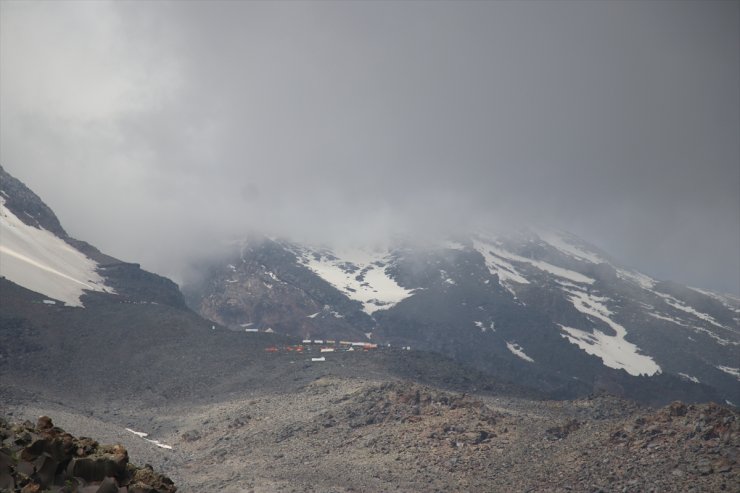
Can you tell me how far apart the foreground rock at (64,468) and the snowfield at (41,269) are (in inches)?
5421

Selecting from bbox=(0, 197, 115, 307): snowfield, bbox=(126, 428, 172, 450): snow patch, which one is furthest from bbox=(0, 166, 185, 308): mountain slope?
bbox=(126, 428, 172, 450): snow patch

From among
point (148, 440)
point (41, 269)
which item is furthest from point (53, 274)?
point (148, 440)

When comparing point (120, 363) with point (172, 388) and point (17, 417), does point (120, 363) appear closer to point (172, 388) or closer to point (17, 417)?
point (172, 388)

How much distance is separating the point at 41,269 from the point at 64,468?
16318 cm

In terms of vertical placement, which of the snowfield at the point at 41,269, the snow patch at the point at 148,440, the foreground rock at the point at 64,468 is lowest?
the snow patch at the point at 148,440

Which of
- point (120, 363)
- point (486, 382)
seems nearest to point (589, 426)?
point (486, 382)

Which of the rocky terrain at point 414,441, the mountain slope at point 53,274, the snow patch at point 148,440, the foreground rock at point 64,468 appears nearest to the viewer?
the foreground rock at point 64,468

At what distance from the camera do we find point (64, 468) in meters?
23.5

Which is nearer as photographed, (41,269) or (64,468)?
(64,468)

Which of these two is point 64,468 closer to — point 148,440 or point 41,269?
point 148,440

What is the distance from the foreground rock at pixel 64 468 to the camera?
2195 centimetres

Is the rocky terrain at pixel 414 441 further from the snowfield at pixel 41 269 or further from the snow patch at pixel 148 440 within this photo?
the snowfield at pixel 41 269

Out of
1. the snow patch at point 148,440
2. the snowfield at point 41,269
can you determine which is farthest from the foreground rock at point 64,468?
the snowfield at point 41,269

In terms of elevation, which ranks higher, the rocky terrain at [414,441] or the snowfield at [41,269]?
the snowfield at [41,269]
